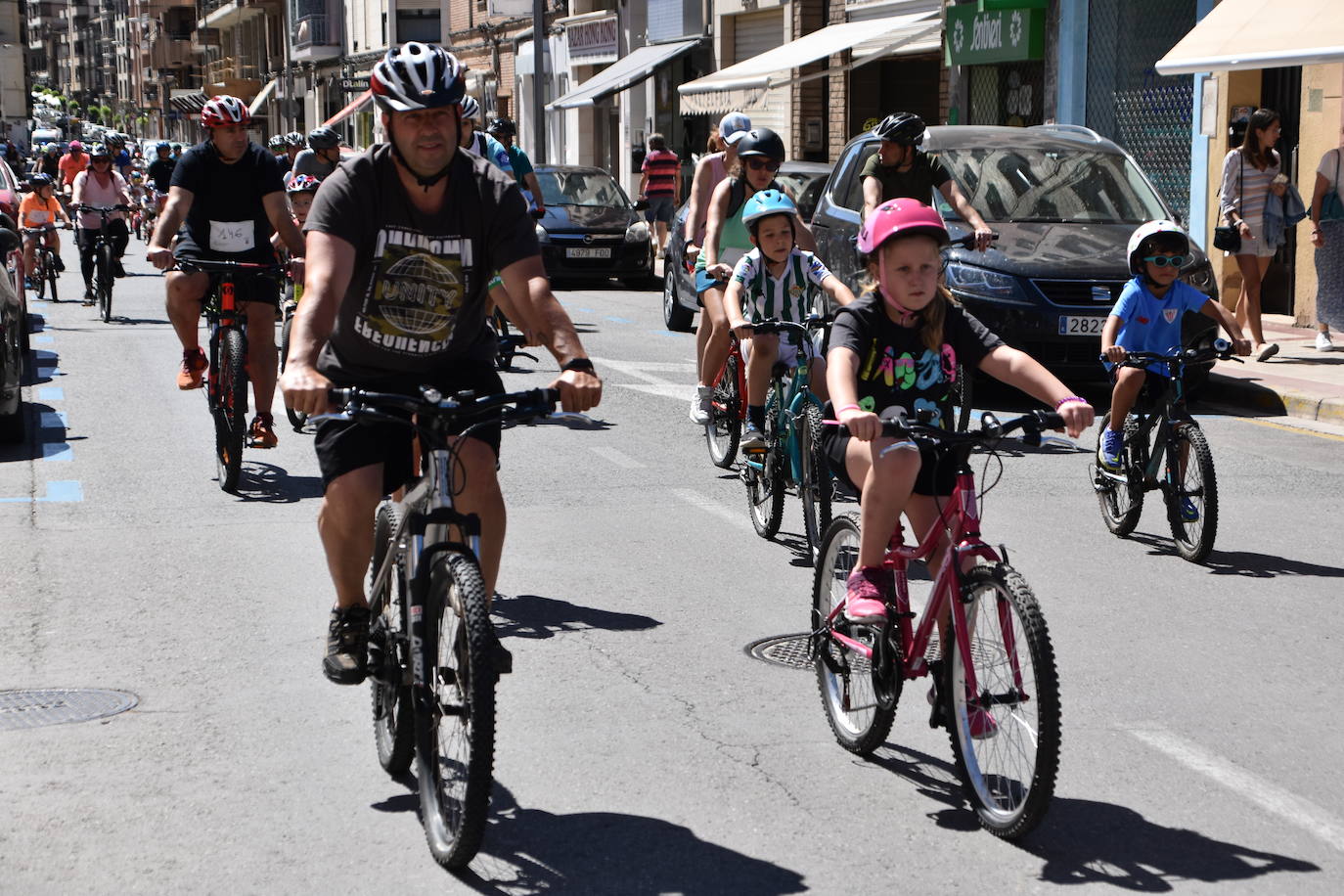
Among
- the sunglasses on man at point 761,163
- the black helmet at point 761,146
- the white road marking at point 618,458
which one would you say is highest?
the black helmet at point 761,146

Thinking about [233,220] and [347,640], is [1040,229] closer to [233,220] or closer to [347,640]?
[233,220]

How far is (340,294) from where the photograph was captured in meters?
4.82

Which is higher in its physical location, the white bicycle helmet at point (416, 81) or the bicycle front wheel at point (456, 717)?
the white bicycle helmet at point (416, 81)

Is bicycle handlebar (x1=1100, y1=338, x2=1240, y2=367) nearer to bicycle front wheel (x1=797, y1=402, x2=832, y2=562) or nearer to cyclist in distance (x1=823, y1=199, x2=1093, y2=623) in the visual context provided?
bicycle front wheel (x1=797, y1=402, x2=832, y2=562)

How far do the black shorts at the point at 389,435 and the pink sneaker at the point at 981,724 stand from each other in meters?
1.31

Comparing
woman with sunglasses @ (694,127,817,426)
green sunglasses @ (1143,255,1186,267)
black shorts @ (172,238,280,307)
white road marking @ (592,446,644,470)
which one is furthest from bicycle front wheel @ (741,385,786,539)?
black shorts @ (172,238,280,307)

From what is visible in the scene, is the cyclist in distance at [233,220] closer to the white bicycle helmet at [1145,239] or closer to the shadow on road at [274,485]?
the shadow on road at [274,485]

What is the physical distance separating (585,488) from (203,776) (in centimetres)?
485

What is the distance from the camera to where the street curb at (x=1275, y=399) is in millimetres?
12500

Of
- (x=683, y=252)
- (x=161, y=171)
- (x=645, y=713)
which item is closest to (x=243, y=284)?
(x=645, y=713)

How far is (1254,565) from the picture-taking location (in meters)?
8.01

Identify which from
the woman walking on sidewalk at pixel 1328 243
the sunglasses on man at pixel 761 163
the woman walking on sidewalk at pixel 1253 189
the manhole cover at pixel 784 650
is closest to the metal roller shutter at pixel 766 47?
the woman walking on sidewalk at pixel 1328 243

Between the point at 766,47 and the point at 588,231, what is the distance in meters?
11.4

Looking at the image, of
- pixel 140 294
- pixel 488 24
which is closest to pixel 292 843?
pixel 140 294
